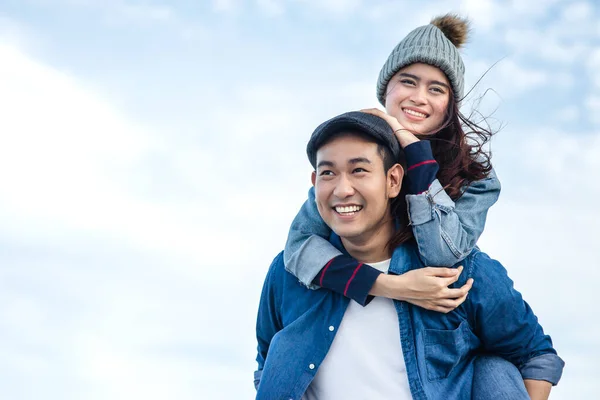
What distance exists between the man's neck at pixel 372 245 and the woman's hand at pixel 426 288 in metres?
0.25

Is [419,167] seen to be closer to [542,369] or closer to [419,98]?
[419,98]

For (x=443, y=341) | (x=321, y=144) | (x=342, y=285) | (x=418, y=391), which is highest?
(x=321, y=144)

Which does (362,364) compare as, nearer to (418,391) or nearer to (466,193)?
(418,391)

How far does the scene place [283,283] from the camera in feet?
14.7

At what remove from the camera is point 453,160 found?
4.54 m

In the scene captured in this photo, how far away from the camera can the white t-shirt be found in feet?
13.1

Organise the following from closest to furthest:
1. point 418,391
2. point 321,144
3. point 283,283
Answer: point 418,391, point 321,144, point 283,283

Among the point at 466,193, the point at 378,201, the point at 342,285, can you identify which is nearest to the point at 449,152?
the point at 466,193

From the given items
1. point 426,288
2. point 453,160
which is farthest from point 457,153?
point 426,288

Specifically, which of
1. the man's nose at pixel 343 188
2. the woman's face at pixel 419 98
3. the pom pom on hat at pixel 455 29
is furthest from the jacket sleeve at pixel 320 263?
the pom pom on hat at pixel 455 29

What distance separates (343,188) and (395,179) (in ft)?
1.06

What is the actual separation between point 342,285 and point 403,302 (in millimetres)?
335

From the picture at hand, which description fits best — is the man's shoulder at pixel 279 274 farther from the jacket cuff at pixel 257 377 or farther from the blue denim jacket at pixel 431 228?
the jacket cuff at pixel 257 377

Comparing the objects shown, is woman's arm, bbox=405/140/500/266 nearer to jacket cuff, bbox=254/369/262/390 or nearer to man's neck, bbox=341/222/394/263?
man's neck, bbox=341/222/394/263
